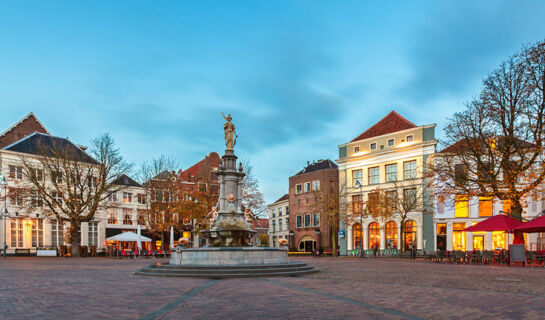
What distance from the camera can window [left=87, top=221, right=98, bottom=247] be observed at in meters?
53.0

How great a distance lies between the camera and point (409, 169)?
50.1 m

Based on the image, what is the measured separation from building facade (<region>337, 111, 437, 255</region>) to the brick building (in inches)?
110

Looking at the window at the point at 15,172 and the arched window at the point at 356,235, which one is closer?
the window at the point at 15,172

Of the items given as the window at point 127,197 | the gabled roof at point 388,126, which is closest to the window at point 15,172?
the window at point 127,197

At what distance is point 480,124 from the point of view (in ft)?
96.1

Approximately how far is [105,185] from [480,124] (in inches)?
1253

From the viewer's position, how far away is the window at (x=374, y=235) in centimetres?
5203

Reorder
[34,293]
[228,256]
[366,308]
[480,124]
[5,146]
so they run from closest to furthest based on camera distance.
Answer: [366,308] → [34,293] → [228,256] → [480,124] → [5,146]

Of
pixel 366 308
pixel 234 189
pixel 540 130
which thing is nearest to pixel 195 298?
pixel 366 308

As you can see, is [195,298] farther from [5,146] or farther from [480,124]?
[5,146]

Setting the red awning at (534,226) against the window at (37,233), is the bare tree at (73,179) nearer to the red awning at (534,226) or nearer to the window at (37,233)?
the window at (37,233)

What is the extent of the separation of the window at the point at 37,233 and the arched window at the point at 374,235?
36.0 meters

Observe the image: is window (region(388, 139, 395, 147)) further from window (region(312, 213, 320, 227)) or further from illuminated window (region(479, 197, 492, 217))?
window (region(312, 213, 320, 227))

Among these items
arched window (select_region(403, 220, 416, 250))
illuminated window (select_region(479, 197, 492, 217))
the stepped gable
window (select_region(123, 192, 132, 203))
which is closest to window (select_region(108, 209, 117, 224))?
window (select_region(123, 192, 132, 203))
